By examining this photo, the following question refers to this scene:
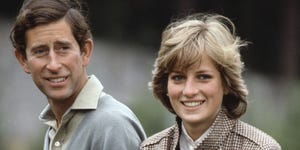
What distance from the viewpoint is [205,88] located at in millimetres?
4246

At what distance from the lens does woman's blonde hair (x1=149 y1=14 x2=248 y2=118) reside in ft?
14.0

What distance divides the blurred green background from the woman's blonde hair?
5.40m

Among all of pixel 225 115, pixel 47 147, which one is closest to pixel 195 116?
pixel 225 115

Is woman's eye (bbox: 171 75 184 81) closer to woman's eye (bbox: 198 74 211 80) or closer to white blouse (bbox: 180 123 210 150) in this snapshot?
woman's eye (bbox: 198 74 211 80)

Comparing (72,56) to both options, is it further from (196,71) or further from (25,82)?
(25,82)

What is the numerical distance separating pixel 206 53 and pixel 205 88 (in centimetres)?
15

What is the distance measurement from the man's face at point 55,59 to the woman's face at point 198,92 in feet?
1.47

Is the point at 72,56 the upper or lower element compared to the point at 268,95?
upper

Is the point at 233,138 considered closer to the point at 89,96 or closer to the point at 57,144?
the point at 89,96

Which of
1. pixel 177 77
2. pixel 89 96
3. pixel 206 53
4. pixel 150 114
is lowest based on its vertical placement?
pixel 150 114

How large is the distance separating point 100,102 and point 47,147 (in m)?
0.38

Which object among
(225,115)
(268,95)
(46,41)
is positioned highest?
(46,41)

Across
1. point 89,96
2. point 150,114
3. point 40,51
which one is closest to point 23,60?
point 40,51

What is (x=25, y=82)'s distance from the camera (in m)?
10.2
